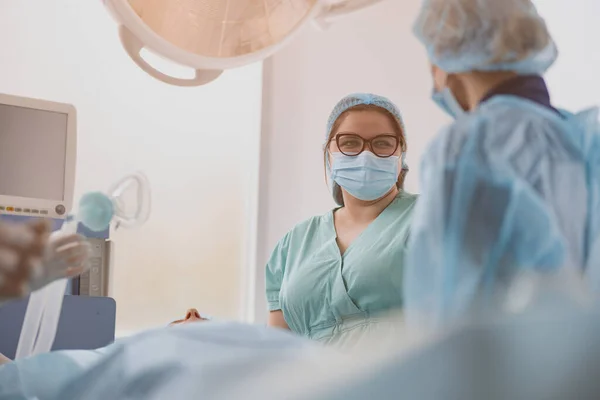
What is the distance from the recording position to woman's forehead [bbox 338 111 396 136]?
1941mm

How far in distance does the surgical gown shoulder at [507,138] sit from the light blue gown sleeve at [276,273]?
3.60 feet

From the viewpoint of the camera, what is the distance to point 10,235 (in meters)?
0.88

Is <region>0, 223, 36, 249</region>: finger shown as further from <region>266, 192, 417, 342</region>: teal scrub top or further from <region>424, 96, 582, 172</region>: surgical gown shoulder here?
<region>266, 192, 417, 342</region>: teal scrub top

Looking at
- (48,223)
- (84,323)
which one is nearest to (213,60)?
(48,223)

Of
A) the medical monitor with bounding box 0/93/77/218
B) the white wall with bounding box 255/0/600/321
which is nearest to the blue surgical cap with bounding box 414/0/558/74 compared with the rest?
the medical monitor with bounding box 0/93/77/218

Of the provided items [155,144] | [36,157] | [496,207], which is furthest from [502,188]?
[155,144]

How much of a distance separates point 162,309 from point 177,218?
1.15 feet

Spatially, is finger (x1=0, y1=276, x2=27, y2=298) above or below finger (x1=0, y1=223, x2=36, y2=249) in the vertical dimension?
below

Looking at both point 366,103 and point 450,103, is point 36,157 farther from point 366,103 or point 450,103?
point 450,103

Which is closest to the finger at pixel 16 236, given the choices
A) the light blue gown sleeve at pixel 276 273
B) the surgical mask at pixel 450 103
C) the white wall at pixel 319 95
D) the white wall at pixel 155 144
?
the surgical mask at pixel 450 103

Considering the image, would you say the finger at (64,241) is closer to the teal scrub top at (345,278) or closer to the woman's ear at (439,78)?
the woman's ear at (439,78)

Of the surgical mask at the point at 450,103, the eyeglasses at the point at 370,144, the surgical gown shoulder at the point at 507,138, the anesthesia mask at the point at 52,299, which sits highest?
the eyeglasses at the point at 370,144

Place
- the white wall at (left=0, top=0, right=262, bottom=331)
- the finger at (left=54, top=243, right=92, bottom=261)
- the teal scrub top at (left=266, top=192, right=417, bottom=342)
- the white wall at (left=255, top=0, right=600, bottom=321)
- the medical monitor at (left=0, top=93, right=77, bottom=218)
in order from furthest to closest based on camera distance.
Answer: the white wall at (left=255, top=0, right=600, bottom=321) → the white wall at (left=0, top=0, right=262, bottom=331) → the medical monitor at (left=0, top=93, right=77, bottom=218) → the teal scrub top at (left=266, top=192, right=417, bottom=342) → the finger at (left=54, top=243, right=92, bottom=261)

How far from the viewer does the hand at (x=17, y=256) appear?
2.85 ft
